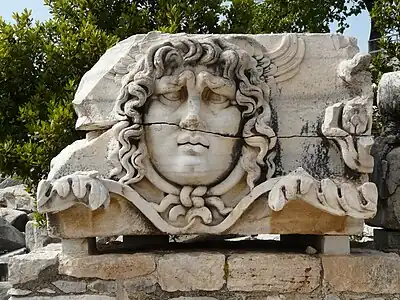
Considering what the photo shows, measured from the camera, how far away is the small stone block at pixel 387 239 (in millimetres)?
3986

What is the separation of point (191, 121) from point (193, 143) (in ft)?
0.37

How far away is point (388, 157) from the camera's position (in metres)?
3.93

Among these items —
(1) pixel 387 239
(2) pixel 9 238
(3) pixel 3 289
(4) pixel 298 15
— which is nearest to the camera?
(1) pixel 387 239

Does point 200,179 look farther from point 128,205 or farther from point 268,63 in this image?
point 268,63

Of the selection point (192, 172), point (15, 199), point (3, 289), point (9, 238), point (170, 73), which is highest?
point (170, 73)

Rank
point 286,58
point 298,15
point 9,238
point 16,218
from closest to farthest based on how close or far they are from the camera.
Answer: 1. point 286,58
2. point 9,238
3. point 16,218
4. point 298,15

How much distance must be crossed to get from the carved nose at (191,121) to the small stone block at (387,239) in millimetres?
1552

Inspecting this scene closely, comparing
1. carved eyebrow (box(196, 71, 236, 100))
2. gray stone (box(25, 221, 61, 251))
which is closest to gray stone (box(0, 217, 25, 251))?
gray stone (box(25, 221, 61, 251))

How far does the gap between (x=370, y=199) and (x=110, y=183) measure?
131 cm

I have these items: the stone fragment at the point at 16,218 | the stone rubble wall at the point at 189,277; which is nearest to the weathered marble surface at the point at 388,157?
the stone rubble wall at the point at 189,277

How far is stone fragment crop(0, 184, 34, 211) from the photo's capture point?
8844 mm

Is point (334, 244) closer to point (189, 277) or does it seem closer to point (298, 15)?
point (189, 277)

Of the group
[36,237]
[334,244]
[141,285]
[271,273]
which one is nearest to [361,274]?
[334,244]

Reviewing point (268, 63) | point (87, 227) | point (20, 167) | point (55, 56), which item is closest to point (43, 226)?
point (20, 167)
